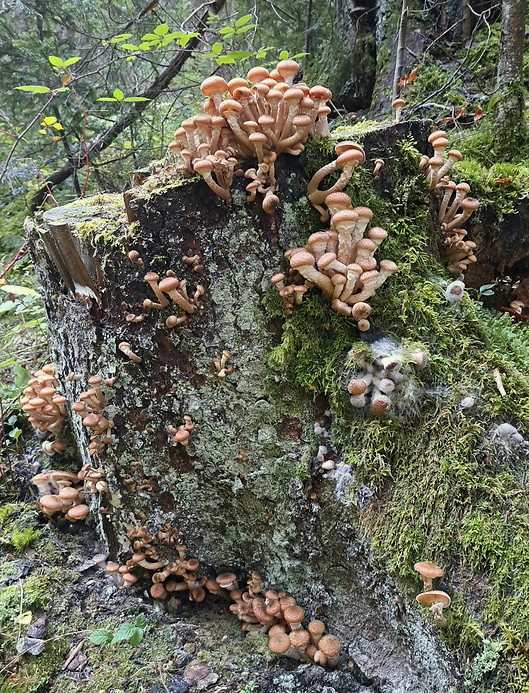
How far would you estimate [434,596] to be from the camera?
6.66 ft

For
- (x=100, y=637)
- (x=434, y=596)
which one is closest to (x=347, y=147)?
(x=434, y=596)

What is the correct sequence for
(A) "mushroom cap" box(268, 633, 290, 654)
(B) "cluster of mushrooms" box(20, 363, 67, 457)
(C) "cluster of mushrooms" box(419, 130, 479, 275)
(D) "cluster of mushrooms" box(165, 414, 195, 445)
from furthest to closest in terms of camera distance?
1. (B) "cluster of mushrooms" box(20, 363, 67, 457)
2. (C) "cluster of mushrooms" box(419, 130, 479, 275)
3. (D) "cluster of mushrooms" box(165, 414, 195, 445)
4. (A) "mushroom cap" box(268, 633, 290, 654)

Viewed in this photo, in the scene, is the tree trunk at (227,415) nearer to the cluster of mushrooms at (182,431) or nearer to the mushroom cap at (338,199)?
the cluster of mushrooms at (182,431)

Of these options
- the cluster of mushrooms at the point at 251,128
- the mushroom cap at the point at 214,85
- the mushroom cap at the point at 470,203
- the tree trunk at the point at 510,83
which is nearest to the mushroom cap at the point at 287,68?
the cluster of mushrooms at the point at 251,128

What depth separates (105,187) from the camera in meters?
7.63

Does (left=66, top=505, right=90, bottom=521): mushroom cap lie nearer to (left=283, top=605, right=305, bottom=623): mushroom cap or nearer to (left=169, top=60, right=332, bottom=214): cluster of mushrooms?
(left=283, top=605, right=305, bottom=623): mushroom cap

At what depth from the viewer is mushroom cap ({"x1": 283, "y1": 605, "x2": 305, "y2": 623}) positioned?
2.66m

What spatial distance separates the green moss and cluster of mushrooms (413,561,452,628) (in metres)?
0.05

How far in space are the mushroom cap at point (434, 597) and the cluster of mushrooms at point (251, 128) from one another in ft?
6.28

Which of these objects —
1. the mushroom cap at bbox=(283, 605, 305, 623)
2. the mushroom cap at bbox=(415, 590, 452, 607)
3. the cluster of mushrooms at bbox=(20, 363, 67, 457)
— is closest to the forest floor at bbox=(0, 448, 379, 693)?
the mushroom cap at bbox=(283, 605, 305, 623)

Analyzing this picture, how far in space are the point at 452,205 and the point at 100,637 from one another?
332cm

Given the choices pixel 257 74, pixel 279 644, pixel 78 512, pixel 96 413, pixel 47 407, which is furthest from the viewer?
pixel 47 407

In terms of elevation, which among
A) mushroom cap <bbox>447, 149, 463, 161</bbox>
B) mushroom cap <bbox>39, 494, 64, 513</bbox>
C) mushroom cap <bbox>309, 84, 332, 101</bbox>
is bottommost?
mushroom cap <bbox>39, 494, 64, 513</bbox>

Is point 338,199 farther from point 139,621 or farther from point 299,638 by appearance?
point 139,621
